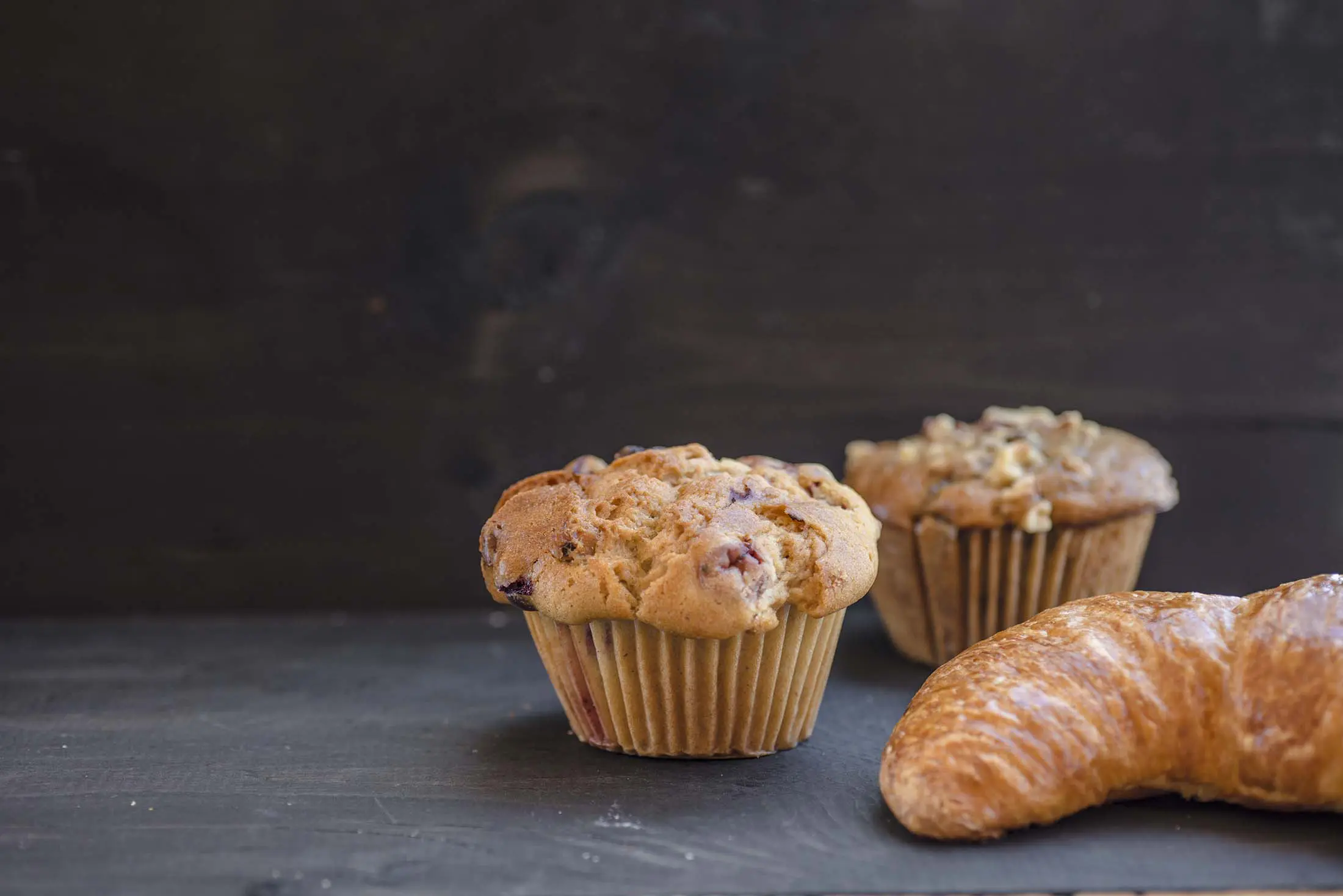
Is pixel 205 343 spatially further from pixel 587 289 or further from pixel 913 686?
pixel 913 686

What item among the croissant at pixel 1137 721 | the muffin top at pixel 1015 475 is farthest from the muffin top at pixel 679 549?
the muffin top at pixel 1015 475

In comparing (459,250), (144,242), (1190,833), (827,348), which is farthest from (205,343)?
(1190,833)

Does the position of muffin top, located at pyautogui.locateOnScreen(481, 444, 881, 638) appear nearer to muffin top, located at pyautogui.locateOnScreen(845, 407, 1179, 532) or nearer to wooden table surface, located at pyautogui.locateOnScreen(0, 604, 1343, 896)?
wooden table surface, located at pyautogui.locateOnScreen(0, 604, 1343, 896)

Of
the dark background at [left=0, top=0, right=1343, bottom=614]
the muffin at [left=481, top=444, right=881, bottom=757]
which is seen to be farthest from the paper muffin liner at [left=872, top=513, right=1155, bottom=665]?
the dark background at [left=0, top=0, right=1343, bottom=614]

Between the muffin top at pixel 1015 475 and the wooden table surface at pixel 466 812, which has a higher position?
the muffin top at pixel 1015 475

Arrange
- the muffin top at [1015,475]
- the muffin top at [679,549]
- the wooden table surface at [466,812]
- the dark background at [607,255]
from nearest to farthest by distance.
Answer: the wooden table surface at [466,812]
the muffin top at [679,549]
the muffin top at [1015,475]
the dark background at [607,255]

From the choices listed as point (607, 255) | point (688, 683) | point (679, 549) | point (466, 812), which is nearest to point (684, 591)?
point (679, 549)

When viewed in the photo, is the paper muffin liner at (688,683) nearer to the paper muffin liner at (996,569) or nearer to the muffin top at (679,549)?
the muffin top at (679,549)
